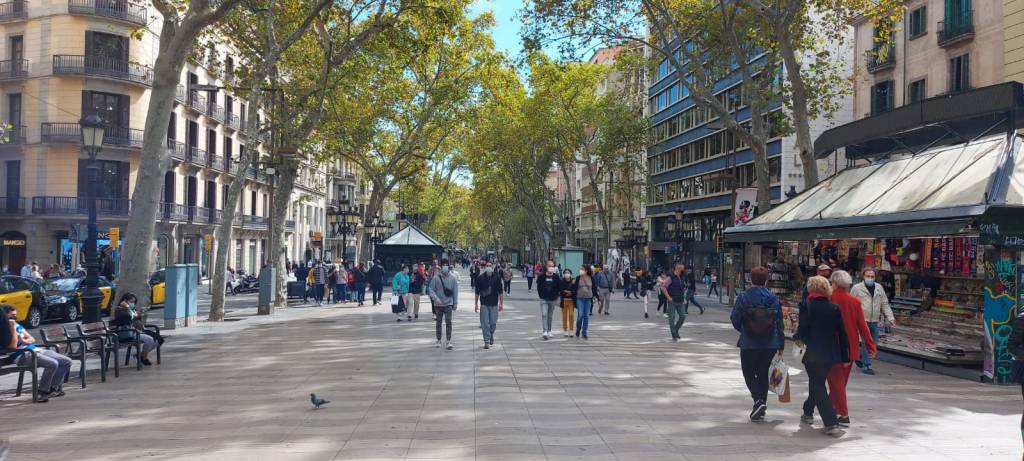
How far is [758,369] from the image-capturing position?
749 centimetres

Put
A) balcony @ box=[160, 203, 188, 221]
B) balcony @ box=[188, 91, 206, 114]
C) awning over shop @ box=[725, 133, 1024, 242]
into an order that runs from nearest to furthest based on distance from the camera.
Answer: awning over shop @ box=[725, 133, 1024, 242]
balcony @ box=[160, 203, 188, 221]
balcony @ box=[188, 91, 206, 114]

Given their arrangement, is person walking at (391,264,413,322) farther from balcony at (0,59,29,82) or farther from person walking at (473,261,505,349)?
balcony at (0,59,29,82)

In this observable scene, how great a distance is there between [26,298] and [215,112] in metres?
28.4

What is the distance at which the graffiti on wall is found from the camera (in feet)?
34.2

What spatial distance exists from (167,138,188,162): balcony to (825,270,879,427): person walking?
37.7 m

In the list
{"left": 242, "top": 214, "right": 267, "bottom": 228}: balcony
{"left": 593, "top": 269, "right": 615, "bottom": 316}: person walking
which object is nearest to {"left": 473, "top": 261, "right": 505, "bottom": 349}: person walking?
{"left": 593, "top": 269, "right": 615, "bottom": 316}: person walking

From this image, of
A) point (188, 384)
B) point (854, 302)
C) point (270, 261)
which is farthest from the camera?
point (270, 261)

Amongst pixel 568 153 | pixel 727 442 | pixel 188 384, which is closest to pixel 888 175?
pixel 727 442

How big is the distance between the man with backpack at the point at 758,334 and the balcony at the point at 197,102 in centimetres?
3883

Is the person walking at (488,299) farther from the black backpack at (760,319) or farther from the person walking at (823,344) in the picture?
the person walking at (823,344)

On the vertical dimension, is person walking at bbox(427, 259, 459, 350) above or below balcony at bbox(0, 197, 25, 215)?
below

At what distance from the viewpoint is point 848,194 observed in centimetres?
1518

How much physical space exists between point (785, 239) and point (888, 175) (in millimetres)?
2409

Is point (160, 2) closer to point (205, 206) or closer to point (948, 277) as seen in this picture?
point (948, 277)
